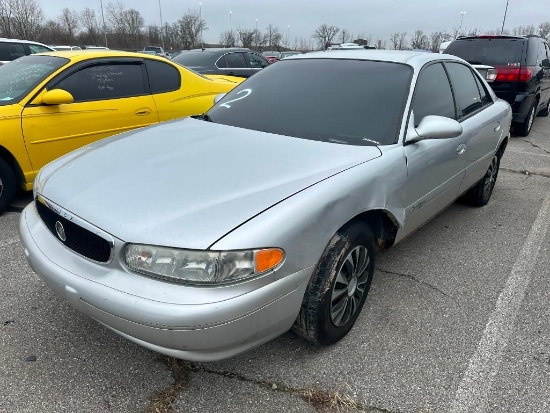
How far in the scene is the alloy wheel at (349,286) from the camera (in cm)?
230

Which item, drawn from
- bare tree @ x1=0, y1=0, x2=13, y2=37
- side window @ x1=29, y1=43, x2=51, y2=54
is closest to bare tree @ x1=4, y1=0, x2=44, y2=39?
bare tree @ x1=0, y1=0, x2=13, y2=37

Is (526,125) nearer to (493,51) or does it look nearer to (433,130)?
(493,51)

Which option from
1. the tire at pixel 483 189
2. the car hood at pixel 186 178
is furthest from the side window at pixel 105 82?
the tire at pixel 483 189

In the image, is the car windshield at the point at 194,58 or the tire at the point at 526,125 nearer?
the tire at the point at 526,125

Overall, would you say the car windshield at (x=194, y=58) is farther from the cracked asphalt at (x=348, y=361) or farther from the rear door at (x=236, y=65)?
the cracked asphalt at (x=348, y=361)

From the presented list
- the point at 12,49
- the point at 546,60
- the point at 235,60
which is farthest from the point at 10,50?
the point at 546,60

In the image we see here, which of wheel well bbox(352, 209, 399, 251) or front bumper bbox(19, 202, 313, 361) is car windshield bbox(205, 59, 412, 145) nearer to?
wheel well bbox(352, 209, 399, 251)

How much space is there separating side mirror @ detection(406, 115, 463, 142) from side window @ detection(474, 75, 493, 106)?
168 cm

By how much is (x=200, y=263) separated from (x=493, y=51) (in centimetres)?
816

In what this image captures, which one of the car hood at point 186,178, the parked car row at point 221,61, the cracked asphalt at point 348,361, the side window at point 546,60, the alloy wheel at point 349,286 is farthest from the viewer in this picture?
the parked car row at point 221,61

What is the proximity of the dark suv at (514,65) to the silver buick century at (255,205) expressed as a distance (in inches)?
209

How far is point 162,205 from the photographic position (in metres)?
1.92

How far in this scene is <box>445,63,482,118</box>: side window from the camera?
354cm

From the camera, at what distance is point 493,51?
799 centimetres
